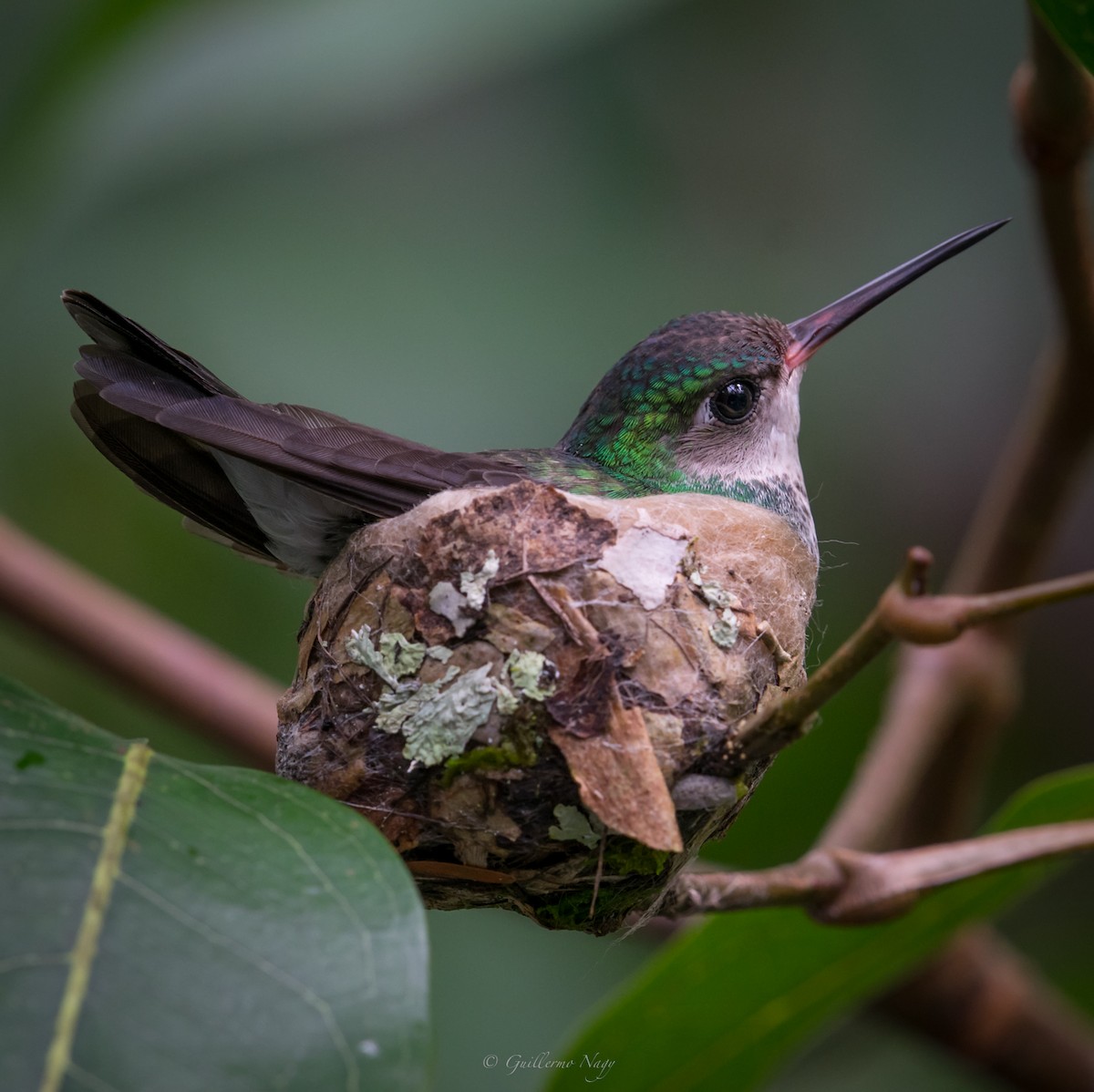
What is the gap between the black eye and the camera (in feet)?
9.50

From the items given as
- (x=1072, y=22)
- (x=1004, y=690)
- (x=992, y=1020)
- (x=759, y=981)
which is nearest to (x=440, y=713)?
(x=759, y=981)

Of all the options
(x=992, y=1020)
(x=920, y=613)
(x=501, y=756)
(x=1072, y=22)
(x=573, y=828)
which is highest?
(x=1072, y=22)

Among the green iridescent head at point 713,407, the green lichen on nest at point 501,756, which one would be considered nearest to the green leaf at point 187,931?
the green lichen on nest at point 501,756

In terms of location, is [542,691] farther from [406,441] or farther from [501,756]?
[406,441]

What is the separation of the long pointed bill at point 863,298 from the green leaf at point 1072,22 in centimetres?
71

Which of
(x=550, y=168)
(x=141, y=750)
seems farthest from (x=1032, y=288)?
(x=141, y=750)

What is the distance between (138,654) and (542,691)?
1.45m

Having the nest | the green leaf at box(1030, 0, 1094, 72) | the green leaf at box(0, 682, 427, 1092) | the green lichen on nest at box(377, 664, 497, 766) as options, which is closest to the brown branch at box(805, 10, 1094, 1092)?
the green leaf at box(1030, 0, 1094, 72)

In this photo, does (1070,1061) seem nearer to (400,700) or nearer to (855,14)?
(400,700)

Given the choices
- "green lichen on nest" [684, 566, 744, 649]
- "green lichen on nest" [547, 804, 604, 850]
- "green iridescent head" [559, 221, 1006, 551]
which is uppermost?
"green iridescent head" [559, 221, 1006, 551]

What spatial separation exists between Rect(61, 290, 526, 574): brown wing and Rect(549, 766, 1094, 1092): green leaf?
42.8 inches

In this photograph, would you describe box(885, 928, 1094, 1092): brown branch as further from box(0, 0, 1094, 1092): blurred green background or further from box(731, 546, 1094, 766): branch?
box(731, 546, 1094, 766): branch

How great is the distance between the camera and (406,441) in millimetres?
2445

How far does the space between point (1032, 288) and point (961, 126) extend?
93cm
